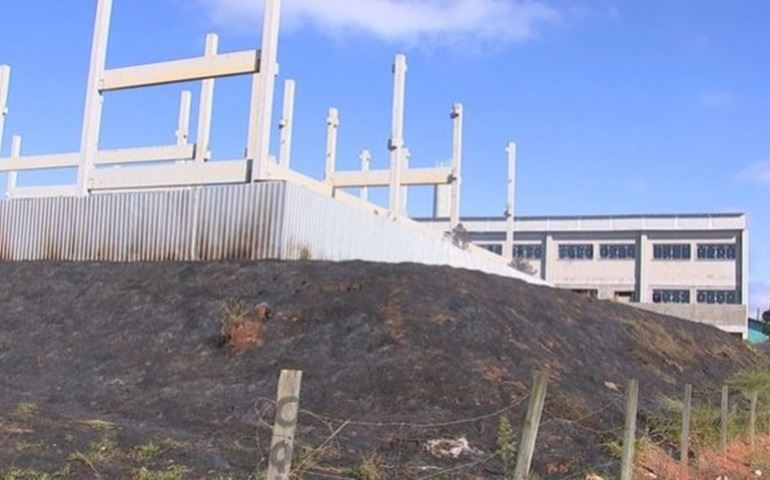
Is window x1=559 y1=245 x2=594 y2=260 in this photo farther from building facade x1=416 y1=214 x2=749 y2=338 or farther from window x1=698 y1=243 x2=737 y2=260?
window x1=698 y1=243 x2=737 y2=260

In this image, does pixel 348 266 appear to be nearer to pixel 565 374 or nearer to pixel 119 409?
pixel 565 374

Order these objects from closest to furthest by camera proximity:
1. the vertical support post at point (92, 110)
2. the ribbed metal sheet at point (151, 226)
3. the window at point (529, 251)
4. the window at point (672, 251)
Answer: the ribbed metal sheet at point (151, 226), the vertical support post at point (92, 110), the window at point (672, 251), the window at point (529, 251)

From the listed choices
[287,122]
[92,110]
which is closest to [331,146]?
[287,122]

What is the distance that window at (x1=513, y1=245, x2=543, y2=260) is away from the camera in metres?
59.5

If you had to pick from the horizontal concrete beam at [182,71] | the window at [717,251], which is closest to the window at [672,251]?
the window at [717,251]

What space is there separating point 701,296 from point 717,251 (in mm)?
3189

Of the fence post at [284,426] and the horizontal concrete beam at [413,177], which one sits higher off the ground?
the horizontal concrete beam at [413,177]

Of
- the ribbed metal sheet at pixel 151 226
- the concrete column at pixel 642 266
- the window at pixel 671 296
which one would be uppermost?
the concrete column at pixel 642 266

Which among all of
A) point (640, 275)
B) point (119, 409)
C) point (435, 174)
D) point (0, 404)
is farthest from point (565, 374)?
point (640, 275)

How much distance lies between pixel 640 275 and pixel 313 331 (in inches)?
1822

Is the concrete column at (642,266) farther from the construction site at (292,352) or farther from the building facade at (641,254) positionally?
the construction site at (292,352)

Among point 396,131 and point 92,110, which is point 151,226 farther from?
point 396,131

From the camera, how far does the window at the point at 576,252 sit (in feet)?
190

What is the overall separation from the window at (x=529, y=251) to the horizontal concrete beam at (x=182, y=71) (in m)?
41.0
